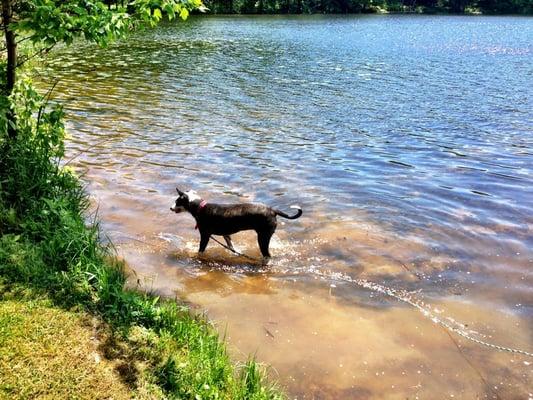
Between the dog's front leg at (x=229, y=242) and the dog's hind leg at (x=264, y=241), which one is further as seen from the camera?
the dog's front leg at (x=229, y=242)

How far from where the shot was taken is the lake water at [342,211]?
19.0 feet

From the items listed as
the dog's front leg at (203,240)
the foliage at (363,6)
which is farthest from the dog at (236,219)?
the foliage at (363,6)

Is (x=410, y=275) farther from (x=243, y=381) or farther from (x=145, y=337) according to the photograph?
(x=145, y=337)

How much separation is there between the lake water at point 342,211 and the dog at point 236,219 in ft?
1.48

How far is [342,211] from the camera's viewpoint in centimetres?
1007

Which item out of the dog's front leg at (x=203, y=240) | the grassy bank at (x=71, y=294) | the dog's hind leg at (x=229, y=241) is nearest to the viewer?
the grassy bank at (x=71, y=294)

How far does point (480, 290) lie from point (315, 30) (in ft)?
172

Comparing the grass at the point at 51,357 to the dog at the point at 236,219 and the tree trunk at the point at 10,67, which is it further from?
the dog at the point at 236,219

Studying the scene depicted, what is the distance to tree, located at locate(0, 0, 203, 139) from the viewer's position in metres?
5.78

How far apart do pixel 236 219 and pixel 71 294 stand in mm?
3212

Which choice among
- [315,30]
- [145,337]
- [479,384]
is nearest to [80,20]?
[145,337]

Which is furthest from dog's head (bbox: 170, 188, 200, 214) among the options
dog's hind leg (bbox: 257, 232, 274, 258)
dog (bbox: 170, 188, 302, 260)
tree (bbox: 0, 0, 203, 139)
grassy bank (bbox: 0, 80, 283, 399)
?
tree (bbox: 0, 0, 203, 139)

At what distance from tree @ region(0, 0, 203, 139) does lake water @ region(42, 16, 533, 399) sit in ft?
10.9

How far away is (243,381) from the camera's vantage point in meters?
4.65
